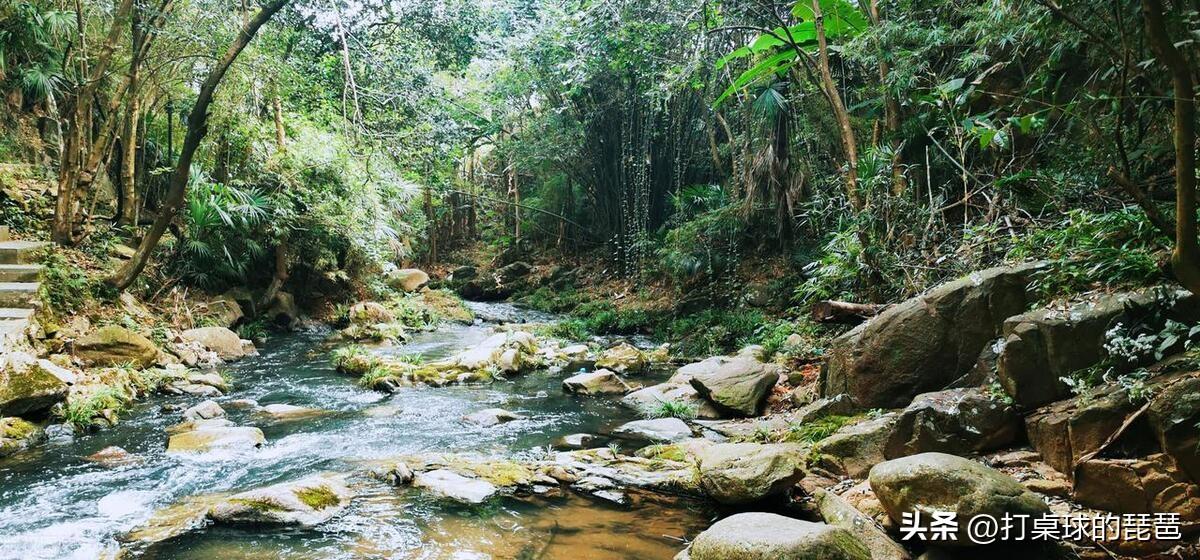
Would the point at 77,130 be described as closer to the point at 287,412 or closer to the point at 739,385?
the point at 287,412

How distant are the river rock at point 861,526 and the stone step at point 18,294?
7626 mm

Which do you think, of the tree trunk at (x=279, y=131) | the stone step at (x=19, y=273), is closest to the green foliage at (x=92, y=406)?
the stone step at (x=19, y=273)

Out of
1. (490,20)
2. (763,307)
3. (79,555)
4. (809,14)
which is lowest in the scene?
(79,555)

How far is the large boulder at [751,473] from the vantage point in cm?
367

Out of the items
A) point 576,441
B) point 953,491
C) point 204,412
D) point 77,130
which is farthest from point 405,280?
point 953,491

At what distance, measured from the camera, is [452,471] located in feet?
14.6

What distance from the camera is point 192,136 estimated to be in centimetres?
687

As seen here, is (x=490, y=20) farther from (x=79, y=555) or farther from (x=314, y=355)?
(x=79, y=555)

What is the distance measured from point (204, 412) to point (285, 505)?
2777mm

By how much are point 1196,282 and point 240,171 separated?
459 inches

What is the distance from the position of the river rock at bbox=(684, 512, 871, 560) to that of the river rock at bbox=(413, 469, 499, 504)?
156cm

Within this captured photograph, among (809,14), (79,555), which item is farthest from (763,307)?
(79,555)

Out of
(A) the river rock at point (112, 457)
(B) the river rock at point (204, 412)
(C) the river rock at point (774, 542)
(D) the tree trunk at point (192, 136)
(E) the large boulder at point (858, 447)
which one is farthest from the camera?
(D) the tree trunk at point (192, 136)

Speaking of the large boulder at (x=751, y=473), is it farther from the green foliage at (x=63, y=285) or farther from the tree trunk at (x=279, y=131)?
the tree trunk at (x=279, y=131)
